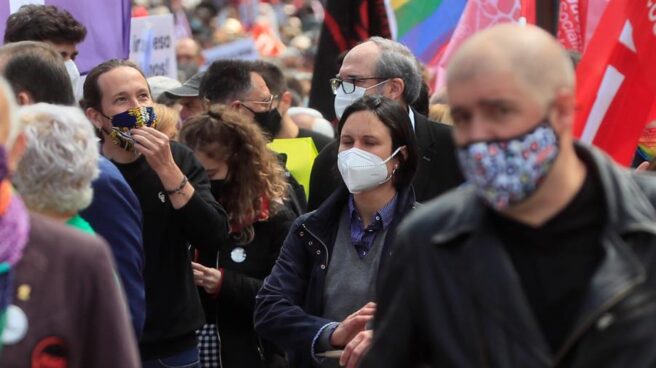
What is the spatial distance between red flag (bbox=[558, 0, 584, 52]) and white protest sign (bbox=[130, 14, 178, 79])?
421cm

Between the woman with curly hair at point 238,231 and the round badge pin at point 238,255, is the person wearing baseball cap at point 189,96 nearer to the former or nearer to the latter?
the woman with curly hair at point 238,231

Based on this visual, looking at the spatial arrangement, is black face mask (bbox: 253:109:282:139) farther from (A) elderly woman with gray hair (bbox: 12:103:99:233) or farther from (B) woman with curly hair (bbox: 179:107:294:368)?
(A) elderly woman with gray hair (bbox: 12:103:99:233)

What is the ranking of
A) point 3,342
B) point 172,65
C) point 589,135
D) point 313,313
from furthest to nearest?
point 172,65 < point 589,135 < point 313,313 < point 3,342

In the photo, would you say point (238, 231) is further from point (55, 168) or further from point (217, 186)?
point (55, 168)

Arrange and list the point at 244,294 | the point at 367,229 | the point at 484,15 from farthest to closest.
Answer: the point at 484,15, the point at 244,294, the point at 367,229

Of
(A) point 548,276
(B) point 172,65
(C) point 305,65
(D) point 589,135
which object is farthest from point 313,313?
(C) point 305,65

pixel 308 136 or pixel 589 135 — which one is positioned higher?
pixel 589 135

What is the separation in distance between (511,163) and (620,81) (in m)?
3.77

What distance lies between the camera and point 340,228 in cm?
560

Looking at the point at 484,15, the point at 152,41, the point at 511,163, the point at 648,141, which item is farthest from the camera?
the point at 152,41

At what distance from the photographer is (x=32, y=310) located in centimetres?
340

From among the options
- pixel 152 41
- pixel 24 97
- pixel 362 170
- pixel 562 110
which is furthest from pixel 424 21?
pixel 562 110

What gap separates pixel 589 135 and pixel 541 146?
3649 mm

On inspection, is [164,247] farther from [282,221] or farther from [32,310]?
[32,310]
